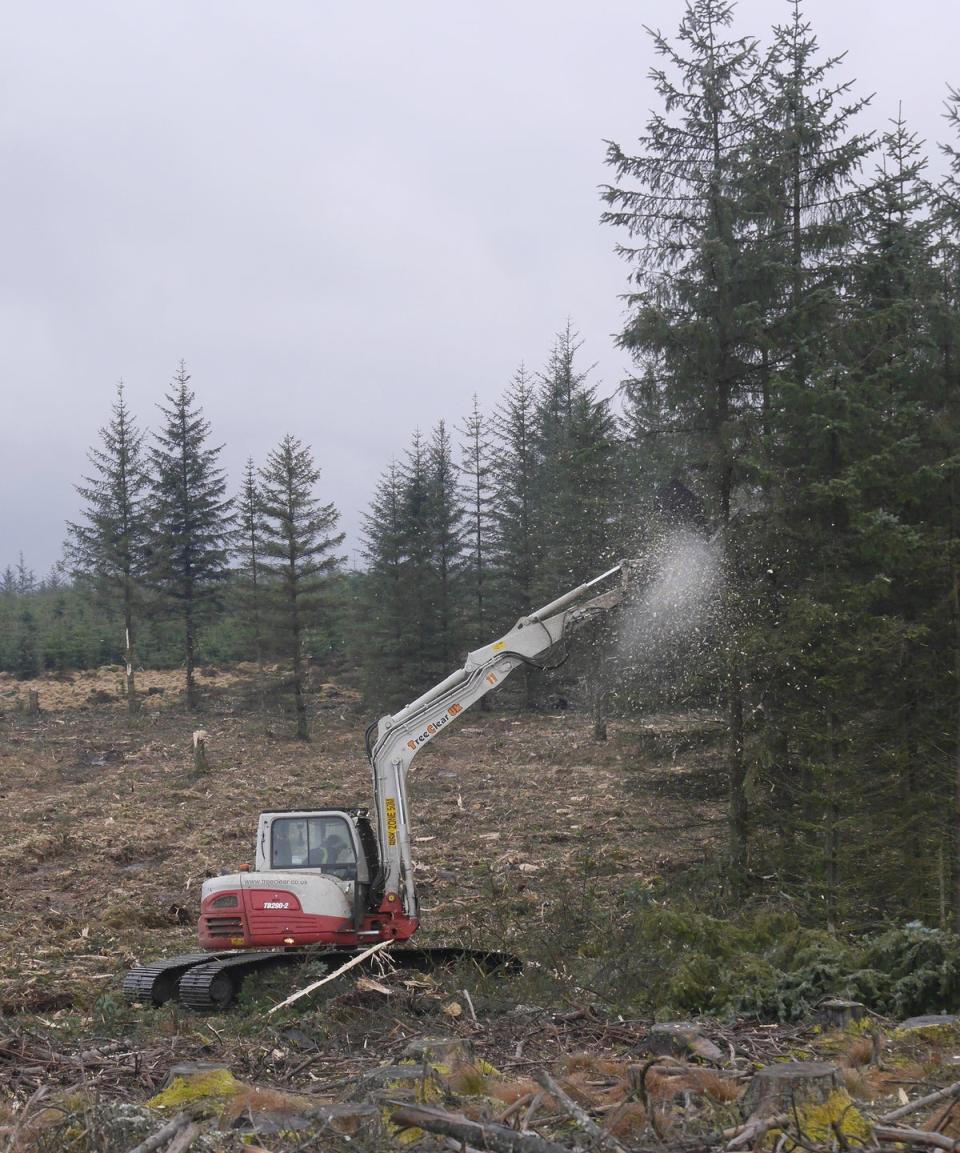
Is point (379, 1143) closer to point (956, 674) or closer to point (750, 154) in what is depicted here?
point (956, 674)

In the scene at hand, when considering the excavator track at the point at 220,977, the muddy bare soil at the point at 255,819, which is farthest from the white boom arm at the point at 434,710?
the muddy bare soil at the point at 255,819

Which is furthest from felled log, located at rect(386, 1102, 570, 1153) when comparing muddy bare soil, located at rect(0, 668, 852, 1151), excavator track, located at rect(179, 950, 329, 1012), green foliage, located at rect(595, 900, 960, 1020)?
excavator track, located at rect(179, 950, 329, 1012)

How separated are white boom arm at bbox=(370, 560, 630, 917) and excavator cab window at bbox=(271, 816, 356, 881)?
52 centimetres

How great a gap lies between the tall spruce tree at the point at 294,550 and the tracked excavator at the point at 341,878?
2521 cm

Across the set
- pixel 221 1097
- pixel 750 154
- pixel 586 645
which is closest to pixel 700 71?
pixel 750 154

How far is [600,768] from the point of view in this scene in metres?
31.8

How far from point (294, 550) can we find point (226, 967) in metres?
28.3

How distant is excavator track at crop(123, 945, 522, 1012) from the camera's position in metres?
12.4

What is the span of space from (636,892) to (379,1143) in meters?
9.50

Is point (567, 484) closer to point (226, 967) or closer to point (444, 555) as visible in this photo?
point (444, 555)

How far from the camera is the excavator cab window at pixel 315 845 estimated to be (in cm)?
1430

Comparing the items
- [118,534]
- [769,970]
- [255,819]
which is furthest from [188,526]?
[769,970]

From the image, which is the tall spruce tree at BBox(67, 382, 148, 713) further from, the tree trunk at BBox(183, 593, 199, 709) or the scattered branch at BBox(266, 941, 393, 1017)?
the scattered branch at BBox(266, 941, 393, 1017)

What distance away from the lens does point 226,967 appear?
41.3 feet
